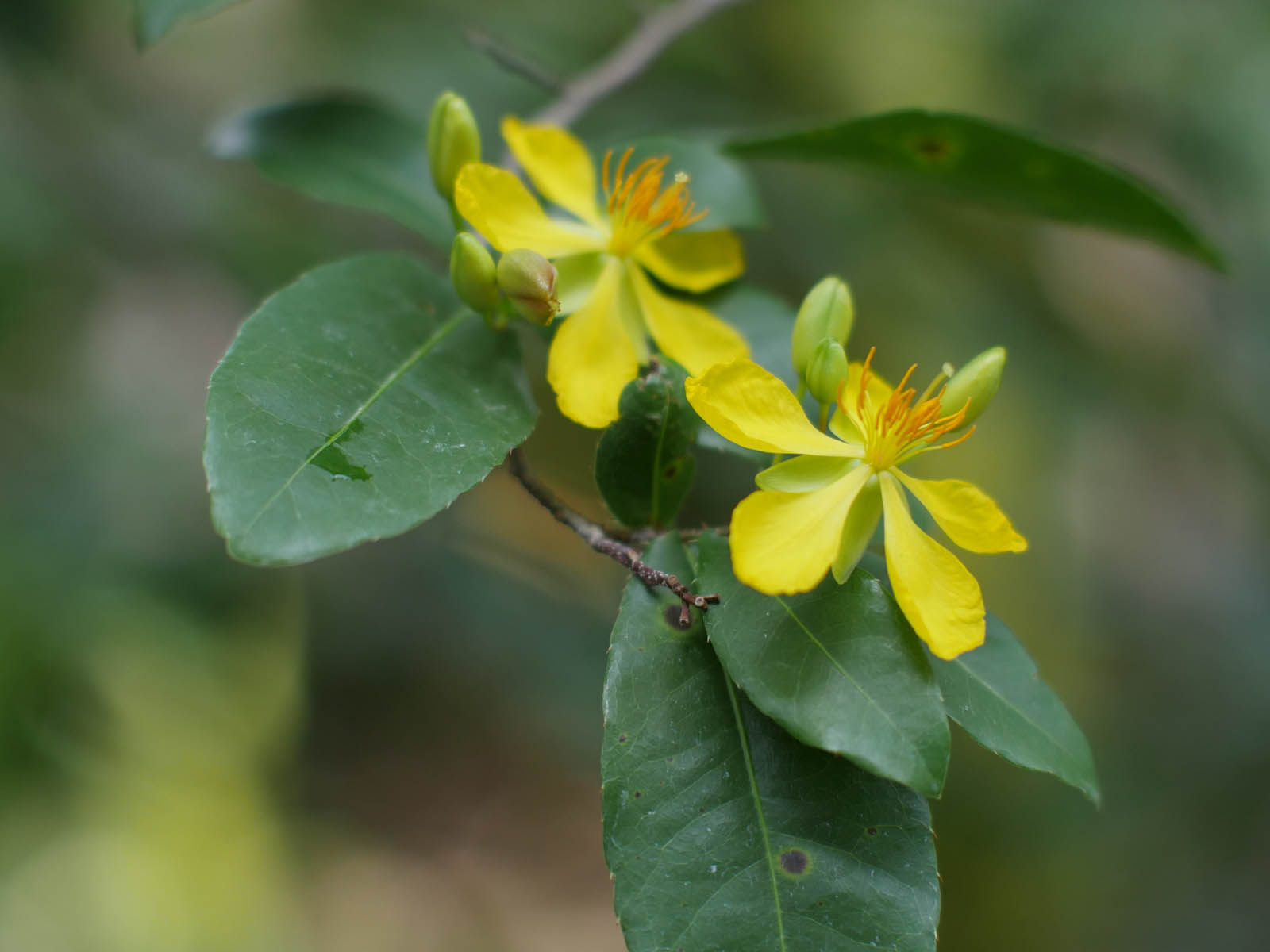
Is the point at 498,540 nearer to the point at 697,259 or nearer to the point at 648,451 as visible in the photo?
the point at 697,259

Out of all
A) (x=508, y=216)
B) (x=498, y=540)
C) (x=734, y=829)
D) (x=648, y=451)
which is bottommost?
(x=498, y=540)

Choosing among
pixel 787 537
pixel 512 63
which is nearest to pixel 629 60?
pixel 512 63

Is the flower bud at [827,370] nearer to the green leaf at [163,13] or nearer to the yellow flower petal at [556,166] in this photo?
the yellow flower petal at [556,166]

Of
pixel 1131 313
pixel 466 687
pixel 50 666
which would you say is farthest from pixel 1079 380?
pixel 50 666

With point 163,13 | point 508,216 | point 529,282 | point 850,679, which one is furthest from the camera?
point 163,13

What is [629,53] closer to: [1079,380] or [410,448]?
[410,448]

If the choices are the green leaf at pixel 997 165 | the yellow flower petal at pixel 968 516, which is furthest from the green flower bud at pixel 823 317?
the green leaf at pixel 997 165
